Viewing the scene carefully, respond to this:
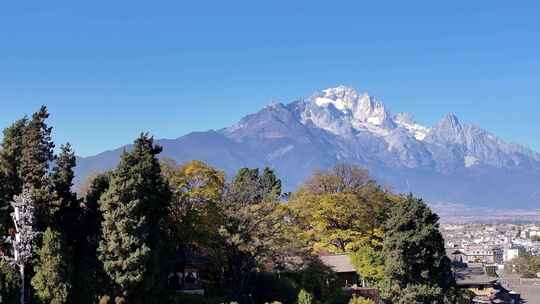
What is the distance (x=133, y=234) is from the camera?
32.0 meters

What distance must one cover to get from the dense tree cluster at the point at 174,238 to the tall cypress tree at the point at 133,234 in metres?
0.06

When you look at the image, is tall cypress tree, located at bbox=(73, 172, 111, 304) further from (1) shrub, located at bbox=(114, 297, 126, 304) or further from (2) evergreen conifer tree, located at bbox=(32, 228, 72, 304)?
Answer: (2) evergreen conifer tree, located at bbox=(32, 228, 72, 304)

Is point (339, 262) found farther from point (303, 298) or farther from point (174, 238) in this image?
point (174, 238)

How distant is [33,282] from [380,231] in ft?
94.0

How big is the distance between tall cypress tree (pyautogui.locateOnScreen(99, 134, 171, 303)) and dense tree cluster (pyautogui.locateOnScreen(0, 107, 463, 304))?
0.19 ft

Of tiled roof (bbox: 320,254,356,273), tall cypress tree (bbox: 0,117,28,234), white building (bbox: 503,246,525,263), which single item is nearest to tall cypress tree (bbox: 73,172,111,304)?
tall cypress tree (bbox: 0,117,28,234)

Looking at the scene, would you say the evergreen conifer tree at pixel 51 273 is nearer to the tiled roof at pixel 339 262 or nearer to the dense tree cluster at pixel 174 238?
the dense tree cluster at pixel 174 238

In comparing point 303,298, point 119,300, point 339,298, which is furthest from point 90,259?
point 339,298

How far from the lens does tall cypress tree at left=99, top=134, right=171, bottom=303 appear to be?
31.6 meters

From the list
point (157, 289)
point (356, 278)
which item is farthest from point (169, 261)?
point (356, 278)

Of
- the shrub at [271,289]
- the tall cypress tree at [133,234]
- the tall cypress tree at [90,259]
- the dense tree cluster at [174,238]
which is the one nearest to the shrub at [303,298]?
the dense tree cluster at [174,238]

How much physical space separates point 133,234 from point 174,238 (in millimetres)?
6271

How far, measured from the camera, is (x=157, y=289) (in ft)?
108

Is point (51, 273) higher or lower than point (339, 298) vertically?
higher
